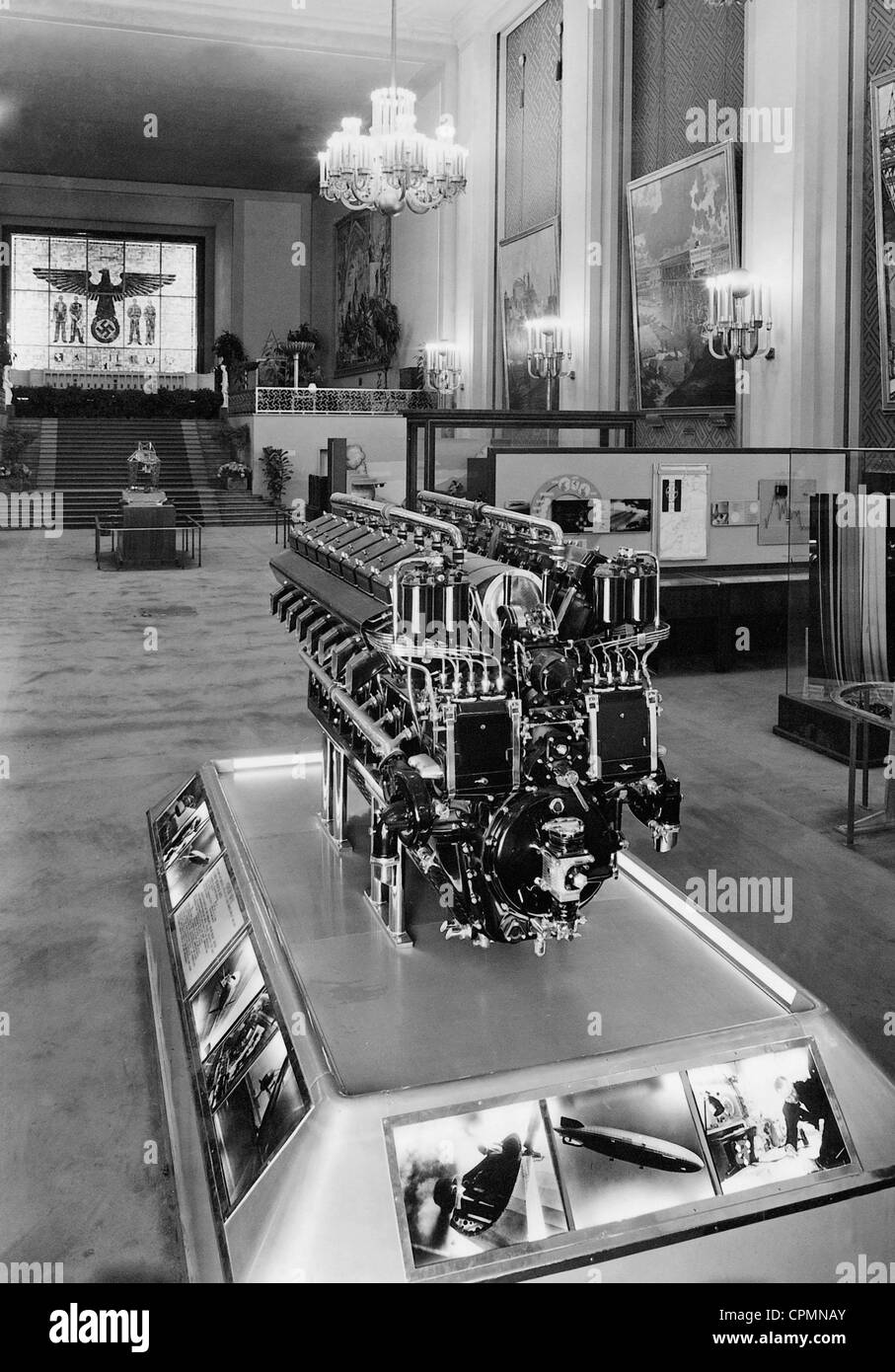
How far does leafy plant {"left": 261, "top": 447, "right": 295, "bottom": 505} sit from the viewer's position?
66.3 ft

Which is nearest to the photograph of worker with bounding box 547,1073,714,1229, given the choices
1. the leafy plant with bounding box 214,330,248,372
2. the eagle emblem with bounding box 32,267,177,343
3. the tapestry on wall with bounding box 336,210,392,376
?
the tapestry on wall with bounding box 336,210,392,376

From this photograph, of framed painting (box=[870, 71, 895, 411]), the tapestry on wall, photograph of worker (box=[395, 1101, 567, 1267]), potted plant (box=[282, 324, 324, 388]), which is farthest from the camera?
potted plant (box=[282, 324, 324, 388])

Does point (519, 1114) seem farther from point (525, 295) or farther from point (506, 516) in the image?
point (525, 295)

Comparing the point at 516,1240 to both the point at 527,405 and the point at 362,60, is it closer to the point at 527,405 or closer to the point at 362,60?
the point at 527,405

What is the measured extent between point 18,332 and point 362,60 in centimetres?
1577

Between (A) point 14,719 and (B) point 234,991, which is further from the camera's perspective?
(A) point 14,719

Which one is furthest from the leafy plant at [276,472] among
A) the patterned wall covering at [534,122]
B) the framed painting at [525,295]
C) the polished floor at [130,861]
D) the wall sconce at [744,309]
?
the wall sconce at [744,309]

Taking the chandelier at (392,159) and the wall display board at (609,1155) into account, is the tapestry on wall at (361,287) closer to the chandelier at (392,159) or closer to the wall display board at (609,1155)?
the chandelier at (392,159)

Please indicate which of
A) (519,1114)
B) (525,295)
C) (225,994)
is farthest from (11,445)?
(519,1114)

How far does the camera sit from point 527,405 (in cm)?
1583

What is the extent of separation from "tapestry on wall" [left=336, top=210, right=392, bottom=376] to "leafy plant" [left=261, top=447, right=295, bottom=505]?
3638 millimetres

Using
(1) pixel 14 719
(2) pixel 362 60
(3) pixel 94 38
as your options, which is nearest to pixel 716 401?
(1) pixel 14 719

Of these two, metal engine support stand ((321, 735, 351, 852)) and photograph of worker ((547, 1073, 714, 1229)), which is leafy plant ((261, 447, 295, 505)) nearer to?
→ metal engine support stand ((321, 735, 351, 852))

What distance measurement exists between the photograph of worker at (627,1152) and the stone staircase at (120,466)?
17.1 m
